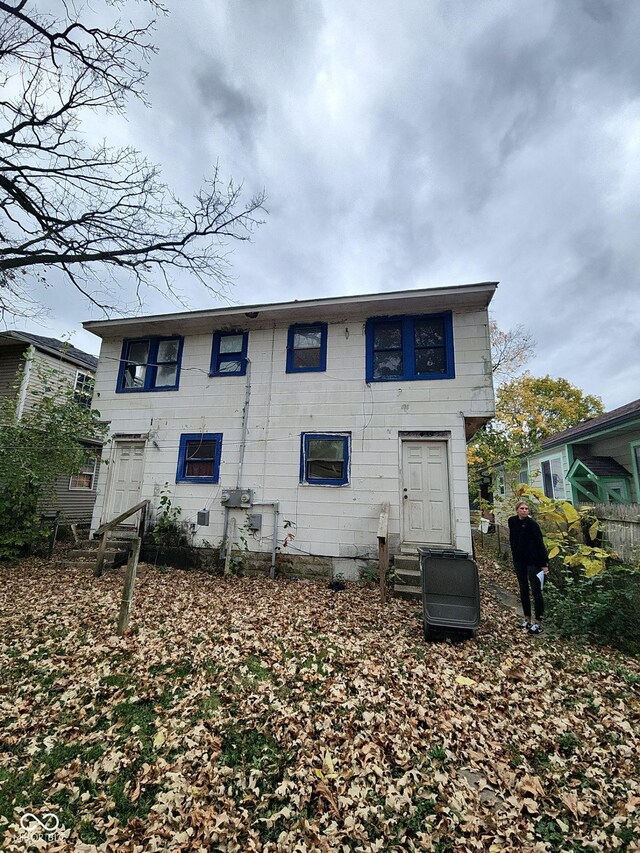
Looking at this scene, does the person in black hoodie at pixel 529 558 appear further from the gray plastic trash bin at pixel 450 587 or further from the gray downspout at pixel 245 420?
the gray downspout at pixel 245 420

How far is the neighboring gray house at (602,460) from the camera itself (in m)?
9.86

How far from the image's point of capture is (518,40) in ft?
24.0

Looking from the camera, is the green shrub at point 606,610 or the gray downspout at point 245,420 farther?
the gray downspout at point 245,420

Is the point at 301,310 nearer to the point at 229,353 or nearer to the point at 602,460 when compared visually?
the point at 229,353

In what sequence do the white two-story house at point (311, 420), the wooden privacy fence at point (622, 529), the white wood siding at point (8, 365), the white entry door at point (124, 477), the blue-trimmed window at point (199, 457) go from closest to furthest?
the wooden privacy fence at point (622, 529)
the white two-story house at point (311, 420)
the blue-trimmed window at point (199, 457)
the white entry door at point (124, 477)
the white wood siding at point (8, 365)

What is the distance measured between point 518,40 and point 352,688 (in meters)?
12.3

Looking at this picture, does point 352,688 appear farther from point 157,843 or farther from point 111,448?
point 111,448

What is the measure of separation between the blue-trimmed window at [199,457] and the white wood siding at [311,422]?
17 cm

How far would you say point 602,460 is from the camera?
1111 cm

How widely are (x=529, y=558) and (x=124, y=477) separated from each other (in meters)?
→ 9.86

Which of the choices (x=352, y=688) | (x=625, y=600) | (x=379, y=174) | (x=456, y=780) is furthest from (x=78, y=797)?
(x=379, y=174)

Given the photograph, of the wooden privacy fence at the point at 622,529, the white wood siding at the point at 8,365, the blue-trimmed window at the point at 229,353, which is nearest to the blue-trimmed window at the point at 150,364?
the blue-trimmed window at the point at 229,353

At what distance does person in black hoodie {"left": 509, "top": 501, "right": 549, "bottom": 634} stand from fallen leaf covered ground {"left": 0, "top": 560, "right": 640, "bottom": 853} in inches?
15.7

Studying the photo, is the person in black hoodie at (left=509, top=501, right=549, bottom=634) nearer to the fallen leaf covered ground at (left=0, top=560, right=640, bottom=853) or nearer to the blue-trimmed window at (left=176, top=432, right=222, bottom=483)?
the fallen leaf covered ground at (left=0, top=560, right=640, bottom=853)
